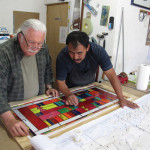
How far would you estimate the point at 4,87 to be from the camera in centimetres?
103

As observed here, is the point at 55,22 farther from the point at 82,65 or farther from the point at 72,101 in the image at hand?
the point at 72,101

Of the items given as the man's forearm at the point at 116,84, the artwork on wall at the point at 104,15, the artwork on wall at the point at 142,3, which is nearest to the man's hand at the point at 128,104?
the man's forearm at the point at 116,84

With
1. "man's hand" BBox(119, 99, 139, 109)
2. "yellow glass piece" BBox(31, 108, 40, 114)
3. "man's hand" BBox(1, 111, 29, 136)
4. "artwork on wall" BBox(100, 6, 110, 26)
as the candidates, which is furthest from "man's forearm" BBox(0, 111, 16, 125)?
"artwork on wall" BBox(100, 6, 110, 26)

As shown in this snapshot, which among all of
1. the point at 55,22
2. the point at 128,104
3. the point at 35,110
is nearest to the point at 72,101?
the point at 35,110

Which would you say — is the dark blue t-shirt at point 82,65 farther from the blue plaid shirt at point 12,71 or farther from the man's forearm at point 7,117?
the man's forearm at point 7,117

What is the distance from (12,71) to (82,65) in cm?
63

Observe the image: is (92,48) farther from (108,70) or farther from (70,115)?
(70,115)

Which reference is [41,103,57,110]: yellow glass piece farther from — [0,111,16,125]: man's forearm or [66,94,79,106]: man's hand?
[0,111,16,125]: man's forearm

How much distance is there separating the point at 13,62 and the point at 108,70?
81 cm

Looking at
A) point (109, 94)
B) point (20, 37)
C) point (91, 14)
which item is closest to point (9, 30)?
point (91, 14)

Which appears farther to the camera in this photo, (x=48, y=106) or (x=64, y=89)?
(x=64, y=89)

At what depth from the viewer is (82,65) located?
1491 mm

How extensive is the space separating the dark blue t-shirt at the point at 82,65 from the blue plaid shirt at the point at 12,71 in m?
0.15

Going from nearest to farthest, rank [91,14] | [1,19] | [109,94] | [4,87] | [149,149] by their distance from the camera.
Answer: [149,149] → [4,87] → [109,94] → [91,14] → [1,19]
